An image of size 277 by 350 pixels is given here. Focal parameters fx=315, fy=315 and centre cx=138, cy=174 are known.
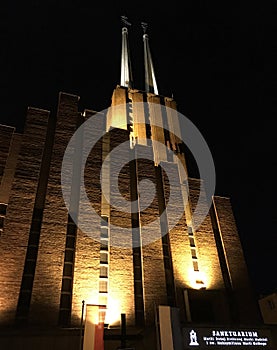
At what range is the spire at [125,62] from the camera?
4172 cm

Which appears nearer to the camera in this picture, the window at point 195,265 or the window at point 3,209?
the window at point 3,209

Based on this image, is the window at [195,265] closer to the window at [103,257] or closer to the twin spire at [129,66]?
the window at [103,257]

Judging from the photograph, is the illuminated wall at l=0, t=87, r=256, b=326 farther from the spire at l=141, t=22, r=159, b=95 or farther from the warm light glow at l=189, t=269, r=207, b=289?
the spire at l=141, t=22, r=159, b=95

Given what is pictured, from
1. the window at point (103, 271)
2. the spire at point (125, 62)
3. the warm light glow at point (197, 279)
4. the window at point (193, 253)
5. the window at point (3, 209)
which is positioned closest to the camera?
the window at point (103, 271)

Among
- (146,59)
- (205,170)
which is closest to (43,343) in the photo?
(205,170)

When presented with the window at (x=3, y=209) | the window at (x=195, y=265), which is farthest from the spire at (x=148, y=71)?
the window at (x=3, y=209)

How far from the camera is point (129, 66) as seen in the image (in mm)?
44750

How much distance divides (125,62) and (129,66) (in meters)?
1.12

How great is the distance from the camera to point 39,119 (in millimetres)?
24672

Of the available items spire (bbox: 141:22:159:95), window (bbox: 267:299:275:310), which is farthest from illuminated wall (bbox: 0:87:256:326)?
spire (bbox: 141:22:159:95)

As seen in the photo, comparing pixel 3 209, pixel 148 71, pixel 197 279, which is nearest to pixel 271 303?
pixel 197 279

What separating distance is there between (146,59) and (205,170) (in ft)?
83.7

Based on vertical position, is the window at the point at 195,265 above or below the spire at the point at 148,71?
below

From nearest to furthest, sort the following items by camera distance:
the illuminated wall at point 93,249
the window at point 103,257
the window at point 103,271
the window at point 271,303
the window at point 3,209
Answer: the illuminated wall at point 93,249 < the window at point 103,271 < the window at point 3,209 < the window at point 103,257 < the window at point 271,303
